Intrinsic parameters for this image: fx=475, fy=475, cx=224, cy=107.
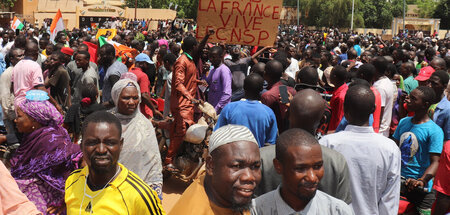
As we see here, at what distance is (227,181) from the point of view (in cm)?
209

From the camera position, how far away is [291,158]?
236cm

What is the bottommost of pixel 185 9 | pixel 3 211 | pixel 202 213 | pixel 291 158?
pixel 3 211

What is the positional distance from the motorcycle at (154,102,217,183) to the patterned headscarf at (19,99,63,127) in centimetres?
228

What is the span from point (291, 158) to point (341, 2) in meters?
61.9

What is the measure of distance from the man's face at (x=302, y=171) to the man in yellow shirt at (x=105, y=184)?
30.1 inches

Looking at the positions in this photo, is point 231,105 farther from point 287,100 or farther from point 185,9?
point 185,9

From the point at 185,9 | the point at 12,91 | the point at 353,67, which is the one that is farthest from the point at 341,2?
the point at 12,91

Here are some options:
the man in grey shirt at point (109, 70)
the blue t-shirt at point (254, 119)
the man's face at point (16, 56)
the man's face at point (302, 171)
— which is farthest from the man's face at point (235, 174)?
the man's face at point (16, 56)

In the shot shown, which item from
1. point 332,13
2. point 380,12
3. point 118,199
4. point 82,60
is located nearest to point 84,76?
point 82,60

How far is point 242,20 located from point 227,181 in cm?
437

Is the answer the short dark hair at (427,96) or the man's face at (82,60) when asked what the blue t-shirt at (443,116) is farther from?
the man's face at (82,60)

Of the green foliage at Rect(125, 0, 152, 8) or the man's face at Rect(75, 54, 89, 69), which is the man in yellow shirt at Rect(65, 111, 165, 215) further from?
the green foliage at Rect(125, 0, 152, 8)

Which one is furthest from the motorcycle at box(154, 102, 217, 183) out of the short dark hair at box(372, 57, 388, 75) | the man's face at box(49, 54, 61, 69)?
the short dark hair at box(372, 57, 388, 75)

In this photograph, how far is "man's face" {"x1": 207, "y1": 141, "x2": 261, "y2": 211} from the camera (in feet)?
6.82
